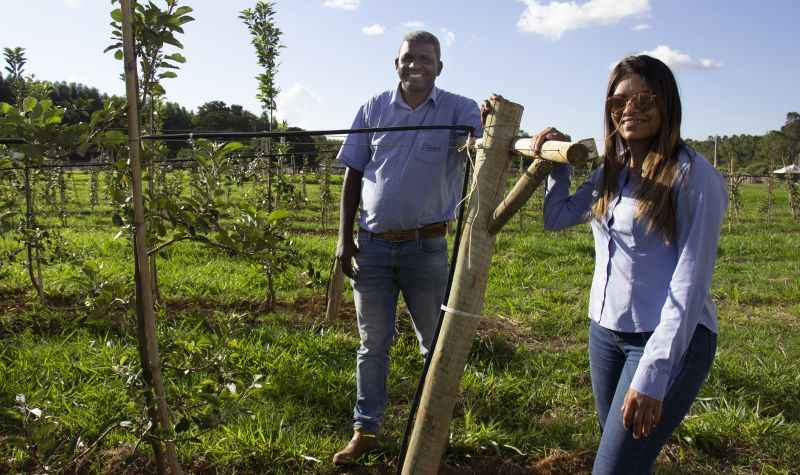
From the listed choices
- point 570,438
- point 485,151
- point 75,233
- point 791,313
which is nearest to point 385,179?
point 485,151

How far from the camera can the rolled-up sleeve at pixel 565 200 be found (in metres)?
2.21

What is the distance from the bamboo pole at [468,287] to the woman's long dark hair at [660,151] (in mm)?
372

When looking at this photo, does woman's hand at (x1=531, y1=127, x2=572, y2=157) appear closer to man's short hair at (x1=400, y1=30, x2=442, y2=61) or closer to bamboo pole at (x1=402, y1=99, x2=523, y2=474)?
bamboo pole at (x1=402, y1=99, x2=523, y2=474)

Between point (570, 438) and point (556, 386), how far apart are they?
70cm

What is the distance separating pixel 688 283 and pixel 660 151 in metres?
0.42

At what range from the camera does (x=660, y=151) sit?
189 cm

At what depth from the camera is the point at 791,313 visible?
6.36 meters

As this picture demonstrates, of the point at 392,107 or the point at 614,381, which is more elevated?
the point at 392,107

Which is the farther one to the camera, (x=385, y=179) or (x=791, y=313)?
(x=791, y=313)

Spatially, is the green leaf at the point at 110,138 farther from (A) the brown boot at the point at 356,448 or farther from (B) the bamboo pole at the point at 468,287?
(A) the brown boot at the point at 356,448

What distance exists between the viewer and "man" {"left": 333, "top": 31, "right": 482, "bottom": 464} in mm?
2861

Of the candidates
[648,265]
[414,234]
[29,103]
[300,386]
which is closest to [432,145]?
[414,234]

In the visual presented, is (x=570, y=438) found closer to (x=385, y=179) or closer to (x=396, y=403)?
(x=396, y=403)

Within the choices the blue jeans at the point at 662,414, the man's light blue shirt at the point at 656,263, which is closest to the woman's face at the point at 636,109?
the man's light blue shirt at the point at 656,263
